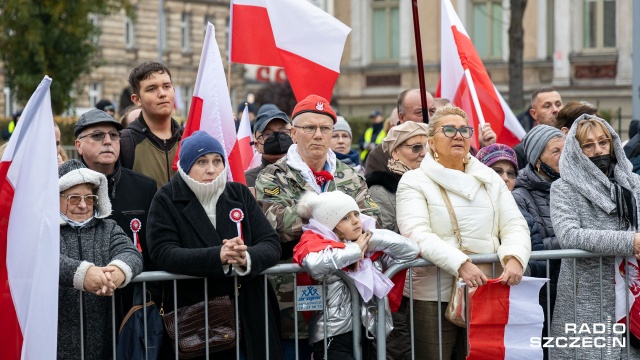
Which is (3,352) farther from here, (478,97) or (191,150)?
(478,97)

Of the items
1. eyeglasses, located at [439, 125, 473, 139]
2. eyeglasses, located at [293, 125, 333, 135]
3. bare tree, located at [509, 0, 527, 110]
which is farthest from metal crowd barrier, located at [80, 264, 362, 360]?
bare tree, located at [509, 0, 527, 110]

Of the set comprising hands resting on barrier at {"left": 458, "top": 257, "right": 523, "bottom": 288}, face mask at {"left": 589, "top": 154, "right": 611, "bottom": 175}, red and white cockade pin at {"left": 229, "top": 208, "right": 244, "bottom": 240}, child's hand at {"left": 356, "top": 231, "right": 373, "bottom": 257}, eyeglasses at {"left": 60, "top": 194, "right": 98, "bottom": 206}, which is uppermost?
face mask at {"left": 589, "top": 154, "right": 611, "bottom": 175}

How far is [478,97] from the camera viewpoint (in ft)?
28.4

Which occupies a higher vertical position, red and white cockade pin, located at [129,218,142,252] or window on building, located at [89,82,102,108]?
window on building, located at [89,82,102,108]

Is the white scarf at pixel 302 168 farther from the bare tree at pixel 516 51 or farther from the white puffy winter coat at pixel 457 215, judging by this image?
the bare tree at pixel 516 51

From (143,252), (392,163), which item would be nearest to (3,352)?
(143,252)

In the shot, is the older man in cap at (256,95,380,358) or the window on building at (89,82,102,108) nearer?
the older man in cap at (256,95,380,358)

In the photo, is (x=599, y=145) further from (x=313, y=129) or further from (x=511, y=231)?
(x=313, y=129)

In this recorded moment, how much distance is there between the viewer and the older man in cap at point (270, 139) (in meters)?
7.41

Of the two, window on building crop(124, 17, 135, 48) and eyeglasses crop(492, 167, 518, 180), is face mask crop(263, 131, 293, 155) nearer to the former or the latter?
eyeglasses crop(492, 167, 518, 180)

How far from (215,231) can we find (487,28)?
96.2 ft

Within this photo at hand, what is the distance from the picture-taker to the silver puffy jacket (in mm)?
5480

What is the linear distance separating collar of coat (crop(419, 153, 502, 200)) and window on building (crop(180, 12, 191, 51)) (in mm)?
52319

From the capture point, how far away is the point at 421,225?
5.81 metres
